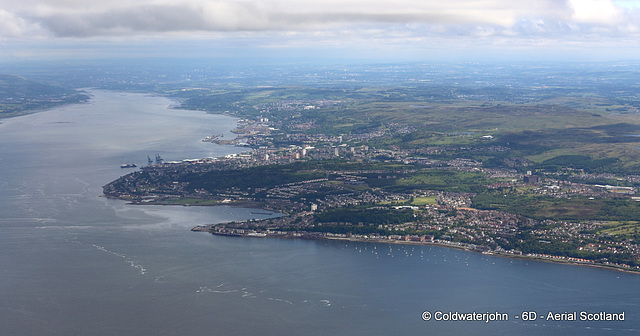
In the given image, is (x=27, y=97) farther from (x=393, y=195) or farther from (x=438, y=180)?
(x=393, y=195)

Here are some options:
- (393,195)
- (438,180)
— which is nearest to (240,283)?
(393,195)

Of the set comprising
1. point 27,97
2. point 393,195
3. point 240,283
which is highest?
point 27,97

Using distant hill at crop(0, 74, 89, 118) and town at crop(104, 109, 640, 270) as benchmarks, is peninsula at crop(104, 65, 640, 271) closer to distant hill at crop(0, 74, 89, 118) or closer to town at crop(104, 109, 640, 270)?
town at crop(104, 109, 640, 270)

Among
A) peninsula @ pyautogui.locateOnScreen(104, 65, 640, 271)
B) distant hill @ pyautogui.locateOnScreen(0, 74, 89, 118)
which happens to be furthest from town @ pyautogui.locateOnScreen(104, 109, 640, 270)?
distant hill @ pyautogui.locateOnScreen(0, 74, 89, 118)

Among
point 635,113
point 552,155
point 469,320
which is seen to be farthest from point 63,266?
point 635,113

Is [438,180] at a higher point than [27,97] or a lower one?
lower

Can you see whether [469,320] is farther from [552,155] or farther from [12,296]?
[552,155]
